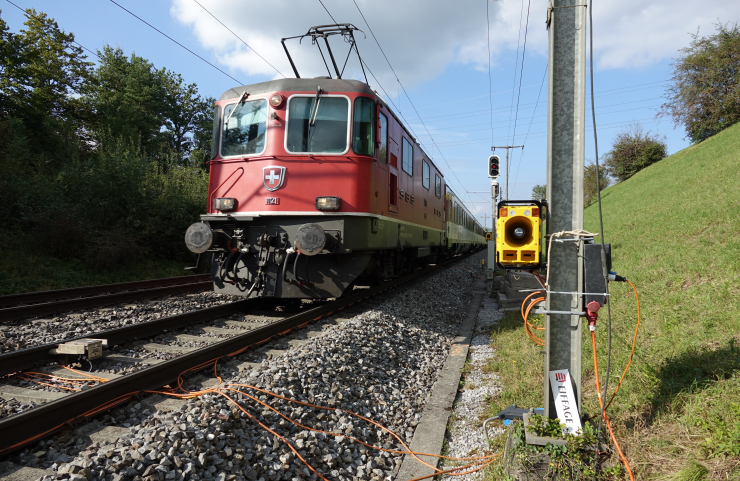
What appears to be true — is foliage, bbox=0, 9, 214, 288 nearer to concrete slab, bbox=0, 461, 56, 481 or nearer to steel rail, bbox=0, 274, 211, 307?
steel rail, bbox=0, 274, 211, 307

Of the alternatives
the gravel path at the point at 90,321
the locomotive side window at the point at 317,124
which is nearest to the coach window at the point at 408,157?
the locomotive side window at the point at 317,124

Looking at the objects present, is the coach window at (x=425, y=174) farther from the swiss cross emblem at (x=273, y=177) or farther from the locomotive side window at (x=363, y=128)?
the swiss cross emblem at (x=273, y=177)

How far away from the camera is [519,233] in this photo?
2982mm

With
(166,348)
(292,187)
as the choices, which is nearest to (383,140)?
(292,187)

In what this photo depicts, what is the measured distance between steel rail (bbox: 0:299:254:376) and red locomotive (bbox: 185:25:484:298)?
0.55 meters

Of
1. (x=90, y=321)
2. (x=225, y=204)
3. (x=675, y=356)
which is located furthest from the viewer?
(x=225, y=204)

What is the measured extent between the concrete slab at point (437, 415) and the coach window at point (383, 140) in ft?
10.6

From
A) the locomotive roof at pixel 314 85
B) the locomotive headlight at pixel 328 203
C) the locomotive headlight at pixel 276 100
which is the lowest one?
the locomotive headlight at pixel 328 203

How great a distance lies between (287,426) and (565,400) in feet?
6.26

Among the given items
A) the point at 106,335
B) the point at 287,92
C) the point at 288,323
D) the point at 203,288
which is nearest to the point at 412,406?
the point at 288,323

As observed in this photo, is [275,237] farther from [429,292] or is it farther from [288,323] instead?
[429,292]

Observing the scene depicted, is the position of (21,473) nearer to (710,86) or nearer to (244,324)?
(244,324)

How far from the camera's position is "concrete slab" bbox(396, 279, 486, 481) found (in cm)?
315

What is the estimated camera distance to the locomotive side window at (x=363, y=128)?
6.79 m
